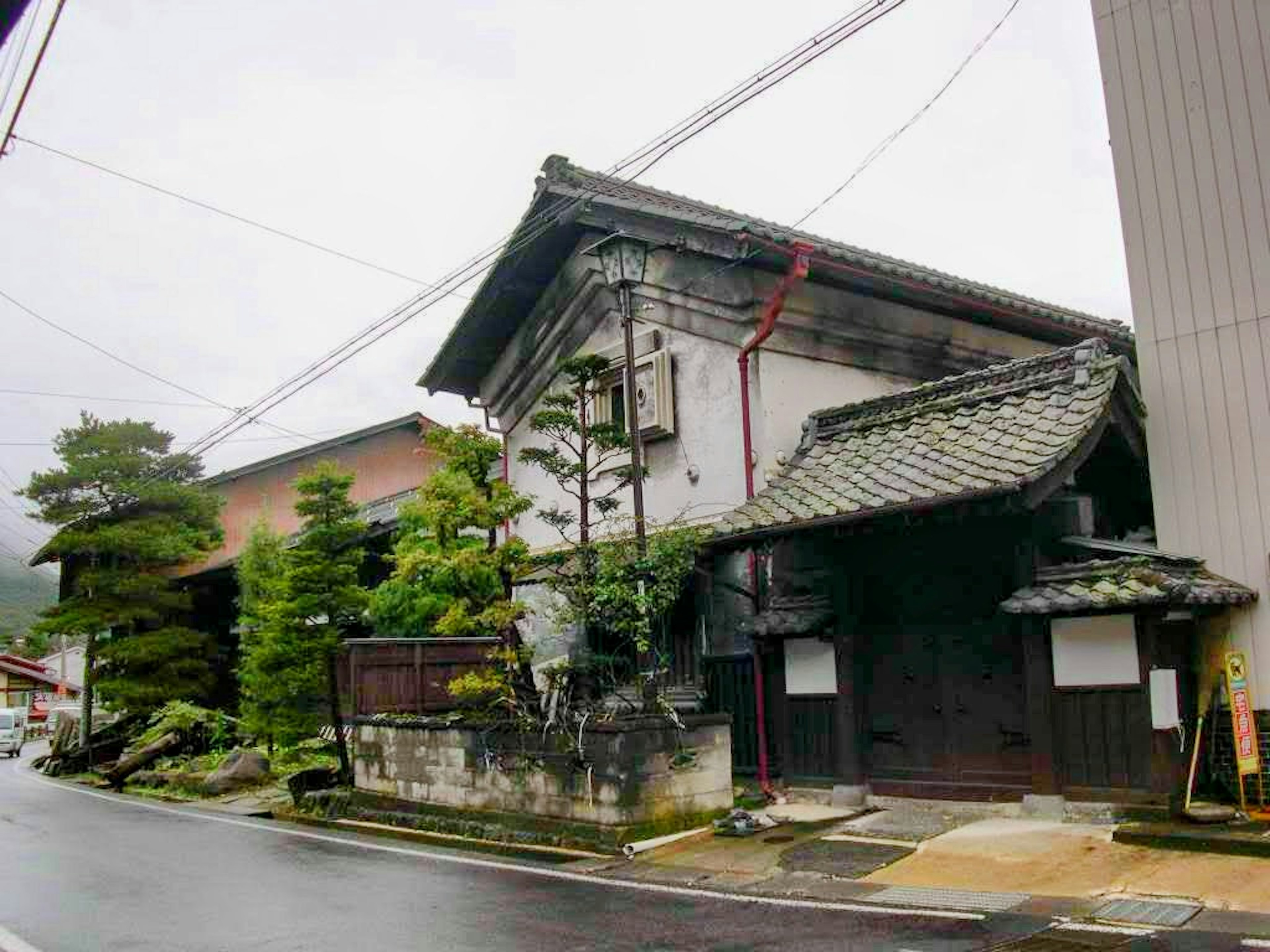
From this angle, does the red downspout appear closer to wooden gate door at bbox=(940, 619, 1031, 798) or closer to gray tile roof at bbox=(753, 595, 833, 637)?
gray tile roof at bbox=(753, 595, 833, 637)

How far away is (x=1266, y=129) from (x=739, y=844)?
8.68 meters

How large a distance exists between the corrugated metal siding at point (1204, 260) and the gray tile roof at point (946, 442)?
62 centimetres

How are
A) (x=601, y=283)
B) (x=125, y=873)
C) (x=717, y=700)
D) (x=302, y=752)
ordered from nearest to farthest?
1. (x=125, y=873)
2. (x=717, y=700)
3. (x=601, y=283)
4. (x=302, y=752)

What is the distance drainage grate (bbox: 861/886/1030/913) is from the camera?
26.4 ft

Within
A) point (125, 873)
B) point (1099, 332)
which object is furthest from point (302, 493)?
point (1099, 332)

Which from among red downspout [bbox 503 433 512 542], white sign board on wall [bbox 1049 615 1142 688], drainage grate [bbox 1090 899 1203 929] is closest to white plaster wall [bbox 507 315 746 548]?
red downspout [bbox 503 433 512 542]

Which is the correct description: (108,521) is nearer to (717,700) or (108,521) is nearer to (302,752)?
(302,752)

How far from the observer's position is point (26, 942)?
27.0ft

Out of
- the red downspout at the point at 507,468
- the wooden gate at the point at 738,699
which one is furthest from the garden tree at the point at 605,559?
the red downspout at the point at 507,468

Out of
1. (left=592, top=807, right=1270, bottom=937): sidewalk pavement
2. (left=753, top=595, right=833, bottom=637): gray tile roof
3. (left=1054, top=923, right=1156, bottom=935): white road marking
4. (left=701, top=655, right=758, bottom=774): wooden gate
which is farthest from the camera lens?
(left=701, top=655, right=758, bottom=774): wooden gate

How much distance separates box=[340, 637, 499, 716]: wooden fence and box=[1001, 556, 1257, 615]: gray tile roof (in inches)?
340

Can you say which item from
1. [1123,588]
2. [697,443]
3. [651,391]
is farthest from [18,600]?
[1123,588]

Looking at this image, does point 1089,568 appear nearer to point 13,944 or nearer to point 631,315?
point 631,315

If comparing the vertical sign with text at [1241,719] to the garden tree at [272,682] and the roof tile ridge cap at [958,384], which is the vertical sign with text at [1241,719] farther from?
the garden tree at [272,682]
